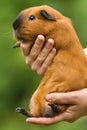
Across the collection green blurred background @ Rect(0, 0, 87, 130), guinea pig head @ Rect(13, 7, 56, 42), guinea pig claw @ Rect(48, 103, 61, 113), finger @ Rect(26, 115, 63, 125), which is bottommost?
green blurred background @ Rect(0, 0, 87, 130)

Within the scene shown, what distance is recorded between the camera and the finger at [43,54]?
2.44 m

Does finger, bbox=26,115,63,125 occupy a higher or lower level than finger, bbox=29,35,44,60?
lower

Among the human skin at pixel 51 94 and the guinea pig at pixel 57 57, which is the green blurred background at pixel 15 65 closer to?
the human skin at pixel 51 94

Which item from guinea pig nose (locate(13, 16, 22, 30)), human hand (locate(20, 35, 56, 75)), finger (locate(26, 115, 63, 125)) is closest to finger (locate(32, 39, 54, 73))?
human hand (locate(20, 35, 56, 75))

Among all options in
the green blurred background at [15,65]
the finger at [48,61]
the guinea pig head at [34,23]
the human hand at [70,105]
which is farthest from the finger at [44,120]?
the green blurred background at [15,65]

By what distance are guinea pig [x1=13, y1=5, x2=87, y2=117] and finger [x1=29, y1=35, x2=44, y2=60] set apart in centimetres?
2

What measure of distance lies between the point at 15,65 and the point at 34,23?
2540 mm

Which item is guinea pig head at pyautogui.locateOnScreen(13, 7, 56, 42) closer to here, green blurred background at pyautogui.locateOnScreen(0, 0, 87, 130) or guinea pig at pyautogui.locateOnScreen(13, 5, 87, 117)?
guinea pig at pyautogui.locateOnScreen(13, 5, 87, 117)

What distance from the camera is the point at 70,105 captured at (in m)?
2.49

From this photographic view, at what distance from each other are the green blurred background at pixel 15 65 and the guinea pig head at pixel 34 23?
2.32 metres

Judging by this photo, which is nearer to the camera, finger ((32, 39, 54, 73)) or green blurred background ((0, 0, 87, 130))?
finger ((32, 39, 54, 73))

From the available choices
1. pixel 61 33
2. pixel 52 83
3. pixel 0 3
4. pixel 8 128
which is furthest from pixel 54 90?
pixel 0 3

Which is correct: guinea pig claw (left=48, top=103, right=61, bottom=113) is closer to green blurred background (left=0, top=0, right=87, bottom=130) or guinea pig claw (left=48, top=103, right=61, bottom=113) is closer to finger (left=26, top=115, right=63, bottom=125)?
finger (left=26, top=115, right=63, bottom=125)

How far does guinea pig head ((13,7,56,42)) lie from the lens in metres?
2.41
